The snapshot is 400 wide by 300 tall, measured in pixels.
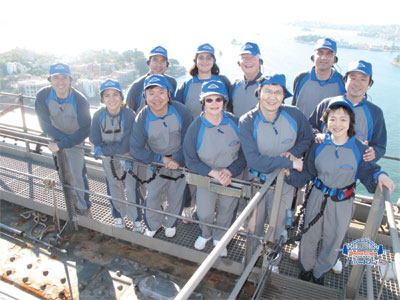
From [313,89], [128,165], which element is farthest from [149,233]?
[313,89]

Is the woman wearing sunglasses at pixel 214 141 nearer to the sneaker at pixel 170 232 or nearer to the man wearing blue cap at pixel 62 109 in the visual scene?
the sneaker at pixel 170 232

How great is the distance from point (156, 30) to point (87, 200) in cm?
8455

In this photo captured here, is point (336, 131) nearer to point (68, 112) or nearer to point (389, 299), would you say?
point (389, 299)

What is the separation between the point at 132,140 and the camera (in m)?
3.16

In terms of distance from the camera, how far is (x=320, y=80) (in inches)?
138

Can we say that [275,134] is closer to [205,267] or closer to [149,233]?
[205,267]

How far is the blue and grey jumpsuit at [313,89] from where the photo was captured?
3463 millimetres

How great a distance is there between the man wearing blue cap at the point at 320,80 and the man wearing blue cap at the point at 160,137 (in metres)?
1.36

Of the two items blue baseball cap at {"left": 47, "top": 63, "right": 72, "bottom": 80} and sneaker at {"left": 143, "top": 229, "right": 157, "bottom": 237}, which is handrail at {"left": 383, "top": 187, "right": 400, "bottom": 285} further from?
blue baseball cap at {"left": 47, "top": 63, "right": 72, "bottom": 80}

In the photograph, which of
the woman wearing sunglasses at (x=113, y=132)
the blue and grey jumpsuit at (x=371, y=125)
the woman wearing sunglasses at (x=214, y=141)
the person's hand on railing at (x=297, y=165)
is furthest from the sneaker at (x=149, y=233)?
the blue and grey jumpsuit at (x=371, y=125)

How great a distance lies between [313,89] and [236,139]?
1231 millimetres

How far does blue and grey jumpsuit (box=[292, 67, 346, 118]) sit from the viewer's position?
3463mm

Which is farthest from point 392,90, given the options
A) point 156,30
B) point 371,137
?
point 156,30

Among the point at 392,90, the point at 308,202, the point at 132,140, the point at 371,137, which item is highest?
the point at 371,137
